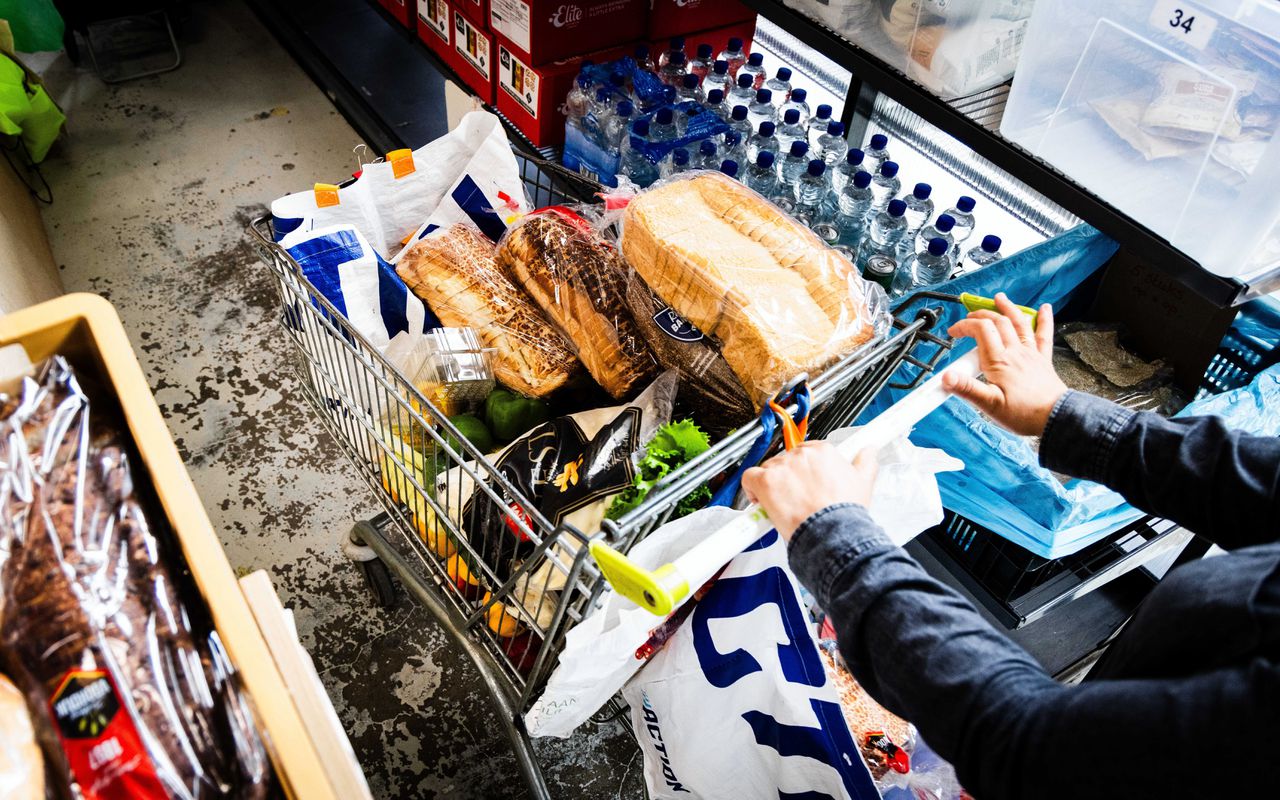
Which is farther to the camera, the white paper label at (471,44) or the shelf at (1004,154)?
the white paper label at (471,44)

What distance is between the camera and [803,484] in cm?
93

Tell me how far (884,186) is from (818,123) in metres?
0.32

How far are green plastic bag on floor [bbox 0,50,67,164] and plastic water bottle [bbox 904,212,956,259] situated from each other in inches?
103

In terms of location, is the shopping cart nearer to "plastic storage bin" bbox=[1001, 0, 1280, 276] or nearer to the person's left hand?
the person's left hand

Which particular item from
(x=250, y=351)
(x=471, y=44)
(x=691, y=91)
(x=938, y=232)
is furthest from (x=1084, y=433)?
(x=250, y=351)

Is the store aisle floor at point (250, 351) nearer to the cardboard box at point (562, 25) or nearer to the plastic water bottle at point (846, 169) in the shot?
the cardboard box at point (562, 25)

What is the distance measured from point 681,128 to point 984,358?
3.91ft

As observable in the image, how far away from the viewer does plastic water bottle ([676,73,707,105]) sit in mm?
2189

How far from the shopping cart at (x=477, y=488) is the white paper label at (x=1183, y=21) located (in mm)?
459

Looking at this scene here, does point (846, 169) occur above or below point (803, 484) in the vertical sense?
below

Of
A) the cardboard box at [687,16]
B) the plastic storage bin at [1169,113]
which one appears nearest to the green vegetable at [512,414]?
the plastic storage bin at [1169,113]

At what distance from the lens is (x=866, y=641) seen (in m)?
0.85

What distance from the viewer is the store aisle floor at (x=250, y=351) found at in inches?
71.9

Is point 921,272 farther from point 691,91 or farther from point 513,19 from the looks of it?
point 513,19
